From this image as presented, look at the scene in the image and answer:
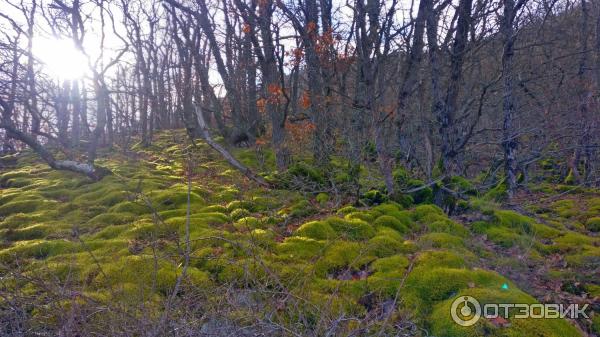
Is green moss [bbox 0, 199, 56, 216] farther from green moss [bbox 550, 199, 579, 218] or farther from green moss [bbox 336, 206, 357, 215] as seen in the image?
green moss [bbox 550, 199, 579, 218]

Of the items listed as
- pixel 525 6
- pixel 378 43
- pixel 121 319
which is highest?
pixel 525 6

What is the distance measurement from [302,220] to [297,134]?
Answer: 398 centimetres

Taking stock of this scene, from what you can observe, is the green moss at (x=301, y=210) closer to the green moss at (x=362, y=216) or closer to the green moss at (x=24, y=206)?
the green moss at (x=362, y=216)

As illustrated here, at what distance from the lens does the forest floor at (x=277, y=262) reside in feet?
11.1

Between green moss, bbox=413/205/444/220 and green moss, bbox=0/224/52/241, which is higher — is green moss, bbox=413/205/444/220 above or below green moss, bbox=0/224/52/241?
below

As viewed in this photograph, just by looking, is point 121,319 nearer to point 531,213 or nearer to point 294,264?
point 294,264

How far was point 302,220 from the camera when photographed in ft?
24.3

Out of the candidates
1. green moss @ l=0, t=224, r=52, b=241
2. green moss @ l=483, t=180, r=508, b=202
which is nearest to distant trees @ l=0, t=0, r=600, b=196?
green moss @ l=483, t=180, r=508, b=202

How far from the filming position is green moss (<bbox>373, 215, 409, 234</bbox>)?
262 inches

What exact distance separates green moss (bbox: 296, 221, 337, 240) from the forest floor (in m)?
0.03

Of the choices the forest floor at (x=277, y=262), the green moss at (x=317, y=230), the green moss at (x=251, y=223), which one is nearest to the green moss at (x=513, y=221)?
the forest floor at (x=277, y=262)

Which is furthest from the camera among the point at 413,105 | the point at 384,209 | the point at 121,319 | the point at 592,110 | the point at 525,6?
the point at 413,105

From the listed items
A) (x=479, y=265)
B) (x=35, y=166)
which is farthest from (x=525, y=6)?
(x=35, y=166)

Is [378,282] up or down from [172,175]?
down
